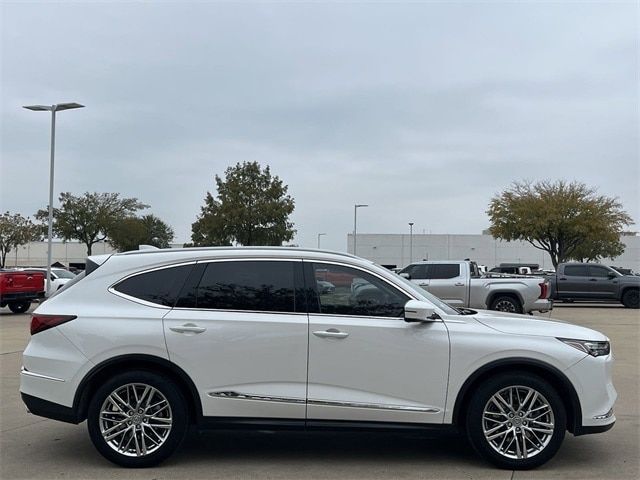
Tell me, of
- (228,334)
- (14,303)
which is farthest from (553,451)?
(14,303)

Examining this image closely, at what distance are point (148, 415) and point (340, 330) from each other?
172 centimetres

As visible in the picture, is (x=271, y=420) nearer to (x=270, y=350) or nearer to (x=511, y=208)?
(x=270, y=350)

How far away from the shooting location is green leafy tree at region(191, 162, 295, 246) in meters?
39.6

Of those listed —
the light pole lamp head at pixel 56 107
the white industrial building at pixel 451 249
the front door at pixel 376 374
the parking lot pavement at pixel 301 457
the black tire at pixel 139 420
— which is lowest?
the parking lot pavement at pixel 301 457

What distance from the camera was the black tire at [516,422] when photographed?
5.35m

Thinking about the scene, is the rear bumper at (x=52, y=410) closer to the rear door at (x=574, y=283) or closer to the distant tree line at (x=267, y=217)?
the rear door at (x=574, y=283)

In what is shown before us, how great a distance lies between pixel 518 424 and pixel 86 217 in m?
50.3

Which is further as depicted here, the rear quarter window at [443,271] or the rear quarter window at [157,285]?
the rear quarter window at [443,271]

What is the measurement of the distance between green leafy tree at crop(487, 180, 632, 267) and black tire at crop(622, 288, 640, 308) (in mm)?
17355

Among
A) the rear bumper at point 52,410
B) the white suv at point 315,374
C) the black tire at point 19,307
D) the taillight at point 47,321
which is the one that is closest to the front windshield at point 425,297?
the white suv at point 315,374

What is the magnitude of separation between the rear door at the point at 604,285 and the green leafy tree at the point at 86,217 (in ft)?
124

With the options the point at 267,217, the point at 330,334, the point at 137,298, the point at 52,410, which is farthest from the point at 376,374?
the point at 267,217

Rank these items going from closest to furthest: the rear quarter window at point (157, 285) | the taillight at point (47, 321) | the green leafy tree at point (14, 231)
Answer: the taillight at point (47, 321) → the rear quarter window at point (157, 285) → the green leafy tree at point (14, 231)

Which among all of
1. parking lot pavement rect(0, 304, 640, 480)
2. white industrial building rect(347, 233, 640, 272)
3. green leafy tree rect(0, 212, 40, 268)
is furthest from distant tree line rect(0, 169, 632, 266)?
parking lot pavement rect(0, 304, 640, 480)
